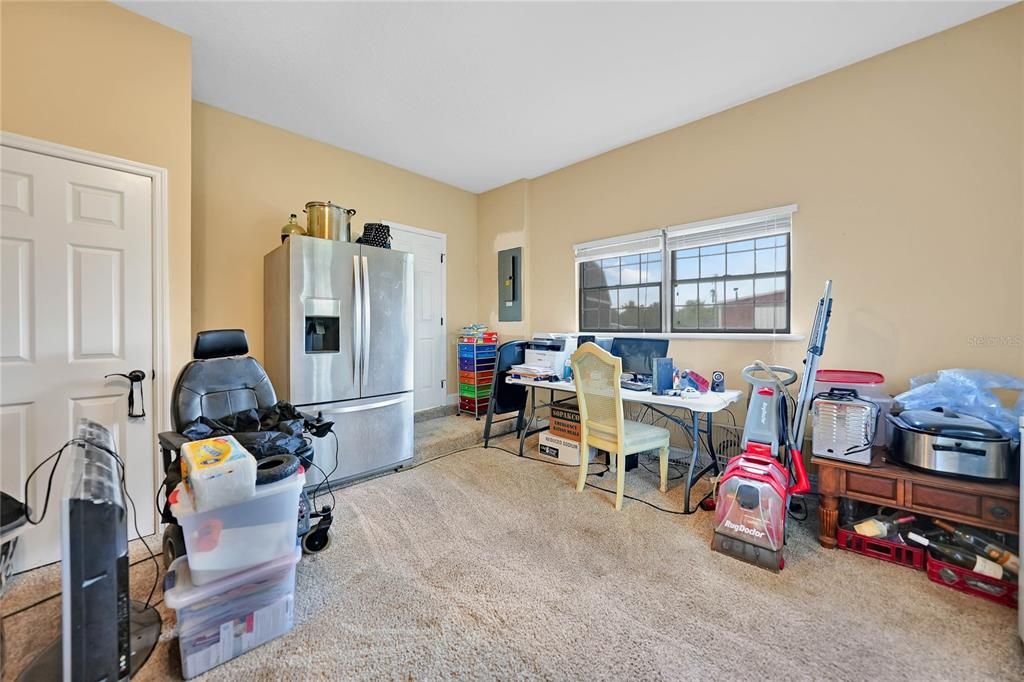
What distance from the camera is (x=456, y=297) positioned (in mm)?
4941

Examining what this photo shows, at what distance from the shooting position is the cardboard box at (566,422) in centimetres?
329

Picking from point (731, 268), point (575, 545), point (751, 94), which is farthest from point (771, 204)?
point (575, 545)

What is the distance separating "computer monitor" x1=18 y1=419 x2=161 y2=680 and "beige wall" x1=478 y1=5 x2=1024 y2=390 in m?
3.67

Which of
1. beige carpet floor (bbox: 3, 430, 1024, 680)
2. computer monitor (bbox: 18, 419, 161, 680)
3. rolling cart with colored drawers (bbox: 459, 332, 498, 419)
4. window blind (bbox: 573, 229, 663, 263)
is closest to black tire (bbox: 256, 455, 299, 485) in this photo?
computer monitor (bbox: 18, 419, 161, 680)

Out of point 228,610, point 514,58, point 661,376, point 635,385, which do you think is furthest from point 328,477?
point 514,58

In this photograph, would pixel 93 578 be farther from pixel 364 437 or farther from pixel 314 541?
pixel 364 437

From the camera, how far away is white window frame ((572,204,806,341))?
2.92 meters

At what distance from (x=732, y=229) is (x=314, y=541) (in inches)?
147

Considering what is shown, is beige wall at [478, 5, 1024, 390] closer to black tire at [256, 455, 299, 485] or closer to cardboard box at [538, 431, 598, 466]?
cardboard box at [538, 431, 598, 466]

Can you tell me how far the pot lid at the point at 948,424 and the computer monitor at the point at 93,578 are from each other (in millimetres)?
3379

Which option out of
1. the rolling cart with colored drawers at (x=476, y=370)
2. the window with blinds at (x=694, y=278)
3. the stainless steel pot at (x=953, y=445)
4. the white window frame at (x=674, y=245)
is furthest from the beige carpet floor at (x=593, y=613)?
the rolling cart with colored drawers at (x=476, y=370)

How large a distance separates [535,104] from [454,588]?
3.37 m

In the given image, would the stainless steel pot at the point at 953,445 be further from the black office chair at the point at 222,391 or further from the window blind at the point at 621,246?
the black office chair at the point at 222,391

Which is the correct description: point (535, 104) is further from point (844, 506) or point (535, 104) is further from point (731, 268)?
point (844, 506)
